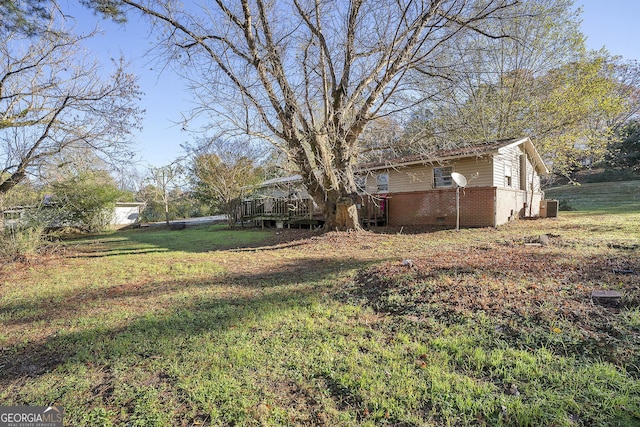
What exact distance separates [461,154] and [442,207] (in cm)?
224

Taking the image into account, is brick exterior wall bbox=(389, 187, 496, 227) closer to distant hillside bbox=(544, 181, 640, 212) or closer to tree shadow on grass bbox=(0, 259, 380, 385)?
tree shadow on grass bbox=(0, 259, 380, 385)

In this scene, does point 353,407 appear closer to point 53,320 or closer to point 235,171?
point 53,320

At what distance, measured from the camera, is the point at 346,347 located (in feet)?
9.71

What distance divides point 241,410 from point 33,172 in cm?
1137

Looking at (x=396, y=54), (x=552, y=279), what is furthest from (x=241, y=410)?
(x=396, y=54)

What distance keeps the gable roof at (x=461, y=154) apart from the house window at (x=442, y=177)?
61 centimetres

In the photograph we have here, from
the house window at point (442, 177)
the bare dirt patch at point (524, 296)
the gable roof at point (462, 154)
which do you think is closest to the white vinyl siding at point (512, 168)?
the gable roof at point (462, 154)

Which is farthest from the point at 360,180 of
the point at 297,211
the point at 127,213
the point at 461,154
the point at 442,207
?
the point at 127,213

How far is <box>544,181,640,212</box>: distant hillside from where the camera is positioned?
22.2 metres

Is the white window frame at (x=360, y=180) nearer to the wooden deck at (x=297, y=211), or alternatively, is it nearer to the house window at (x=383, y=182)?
the wooden deck at (x=297, y=211)

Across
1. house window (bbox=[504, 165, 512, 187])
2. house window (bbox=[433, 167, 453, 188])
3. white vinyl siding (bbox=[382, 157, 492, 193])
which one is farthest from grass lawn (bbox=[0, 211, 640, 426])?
house window (bbox=[504, 165, 512, 187])

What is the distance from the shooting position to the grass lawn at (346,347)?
2115mm

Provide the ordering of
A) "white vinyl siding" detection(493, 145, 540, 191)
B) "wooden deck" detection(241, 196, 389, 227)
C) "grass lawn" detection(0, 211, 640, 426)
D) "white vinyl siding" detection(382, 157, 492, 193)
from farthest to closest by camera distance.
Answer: "wooden deck" detection(241, 196, 389, 227), "white vinyl siding" detection(493, 145, 540, 191), "white vinyl siding" detection(382, 157, 492, 193), "grass lawn" detection(0, 211, 640, 426)

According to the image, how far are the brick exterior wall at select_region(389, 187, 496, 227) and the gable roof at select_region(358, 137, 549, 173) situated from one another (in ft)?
4.47
